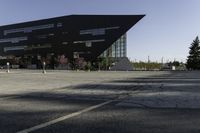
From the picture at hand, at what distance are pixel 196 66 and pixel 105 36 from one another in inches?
1184

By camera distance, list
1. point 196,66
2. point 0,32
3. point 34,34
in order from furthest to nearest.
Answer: point 0,32, point 34,34, point 196,66

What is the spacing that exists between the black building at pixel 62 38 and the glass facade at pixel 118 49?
215 cm

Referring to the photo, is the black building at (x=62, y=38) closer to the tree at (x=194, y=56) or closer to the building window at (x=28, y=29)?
the building window at (x=28, y=29)

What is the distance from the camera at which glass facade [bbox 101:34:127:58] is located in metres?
127

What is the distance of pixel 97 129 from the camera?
8023 millimetres

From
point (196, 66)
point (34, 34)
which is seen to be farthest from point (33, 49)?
point (196, 66)

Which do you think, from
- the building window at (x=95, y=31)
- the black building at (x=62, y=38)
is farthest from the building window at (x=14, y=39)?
the building window at (x=95, y=31)

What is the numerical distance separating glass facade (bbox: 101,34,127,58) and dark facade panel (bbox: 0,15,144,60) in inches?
82.8

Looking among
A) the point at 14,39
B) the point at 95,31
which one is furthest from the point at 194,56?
the point at 14,39

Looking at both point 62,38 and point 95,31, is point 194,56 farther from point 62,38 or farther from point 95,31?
point 62,38

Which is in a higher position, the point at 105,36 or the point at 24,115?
the point at 105,36

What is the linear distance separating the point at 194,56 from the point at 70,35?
42.6 metres

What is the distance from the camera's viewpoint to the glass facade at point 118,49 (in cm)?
12662

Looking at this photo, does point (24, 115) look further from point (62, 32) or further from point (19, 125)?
point (62, 32)
